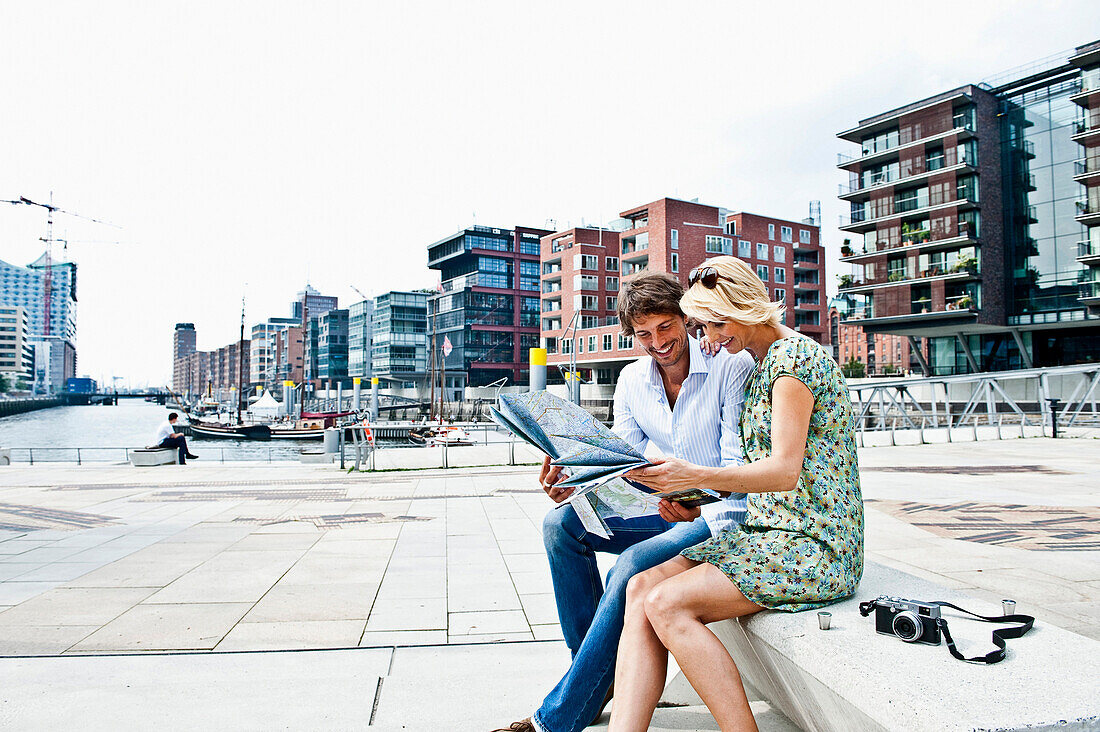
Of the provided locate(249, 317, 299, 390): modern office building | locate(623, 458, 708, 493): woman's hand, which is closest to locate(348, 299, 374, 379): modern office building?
locate(249, 317, 299, 390): modern office building

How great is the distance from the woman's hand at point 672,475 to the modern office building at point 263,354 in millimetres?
145004

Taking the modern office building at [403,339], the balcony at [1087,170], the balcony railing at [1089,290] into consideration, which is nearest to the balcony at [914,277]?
the balcony railing at [1089,290]

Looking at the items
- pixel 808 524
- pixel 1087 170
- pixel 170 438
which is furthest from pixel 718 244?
pixel 808 524

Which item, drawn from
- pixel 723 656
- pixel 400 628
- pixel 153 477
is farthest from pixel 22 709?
pixel 153 477

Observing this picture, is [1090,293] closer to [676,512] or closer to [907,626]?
[676,512]

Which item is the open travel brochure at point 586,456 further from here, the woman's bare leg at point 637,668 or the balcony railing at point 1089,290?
the balcony railing at point 1089,290

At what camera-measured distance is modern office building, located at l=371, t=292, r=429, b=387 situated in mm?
89438

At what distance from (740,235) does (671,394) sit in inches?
2266

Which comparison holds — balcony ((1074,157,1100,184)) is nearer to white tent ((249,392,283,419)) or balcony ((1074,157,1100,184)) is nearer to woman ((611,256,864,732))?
woman ((611,256,864,732))

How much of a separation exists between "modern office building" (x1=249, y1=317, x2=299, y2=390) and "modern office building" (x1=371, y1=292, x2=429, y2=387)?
185 feet

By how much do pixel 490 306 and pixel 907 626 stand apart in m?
77.5

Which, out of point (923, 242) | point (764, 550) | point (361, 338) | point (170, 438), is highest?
point (923, 242)

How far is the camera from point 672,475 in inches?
82.7

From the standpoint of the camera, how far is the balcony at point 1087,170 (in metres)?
38.6
